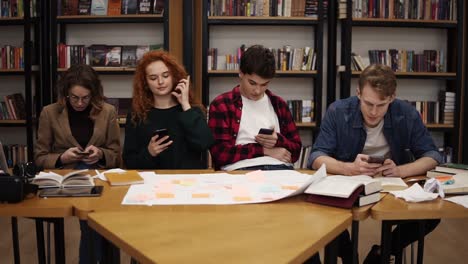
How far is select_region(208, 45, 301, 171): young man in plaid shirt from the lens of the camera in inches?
106

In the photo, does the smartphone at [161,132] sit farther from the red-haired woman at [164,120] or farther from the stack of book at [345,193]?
the stack of book at [345,193]

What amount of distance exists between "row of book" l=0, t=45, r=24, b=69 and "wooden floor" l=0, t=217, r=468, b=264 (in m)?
1.47

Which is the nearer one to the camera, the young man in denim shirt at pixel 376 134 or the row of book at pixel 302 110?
the young man in denim shirt at pixel 376 134

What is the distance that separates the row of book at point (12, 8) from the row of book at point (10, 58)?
284 millimetres

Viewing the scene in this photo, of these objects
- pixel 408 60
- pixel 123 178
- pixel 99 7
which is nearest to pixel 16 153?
pixel 99 7

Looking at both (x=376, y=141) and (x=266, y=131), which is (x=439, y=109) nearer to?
(x=376, y=141)

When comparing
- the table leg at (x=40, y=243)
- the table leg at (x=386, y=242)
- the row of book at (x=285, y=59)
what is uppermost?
the row of book at (x=285, y=59)

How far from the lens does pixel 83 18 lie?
15.4 ft

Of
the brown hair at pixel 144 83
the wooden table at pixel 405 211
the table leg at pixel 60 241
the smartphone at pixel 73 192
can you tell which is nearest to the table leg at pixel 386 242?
the wooden table at pixel 405 211

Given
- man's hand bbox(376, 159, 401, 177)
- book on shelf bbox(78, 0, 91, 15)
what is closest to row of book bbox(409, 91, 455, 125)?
man's hand bbox(376, 159, 401, 177)

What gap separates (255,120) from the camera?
283 centimetres

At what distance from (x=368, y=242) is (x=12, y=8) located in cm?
355

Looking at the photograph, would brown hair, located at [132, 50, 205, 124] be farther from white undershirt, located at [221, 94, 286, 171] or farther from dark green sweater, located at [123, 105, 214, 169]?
white undershirt, located at [221, 94, 286, 171]

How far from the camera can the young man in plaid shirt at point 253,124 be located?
270 centimetres
